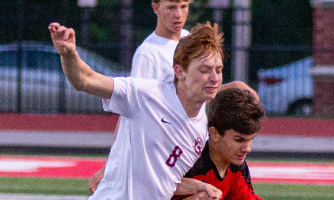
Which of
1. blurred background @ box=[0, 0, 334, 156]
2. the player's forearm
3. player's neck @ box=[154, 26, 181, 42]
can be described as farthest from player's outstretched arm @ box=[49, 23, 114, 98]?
blurred background @ box=[0, 0, 334, 156]

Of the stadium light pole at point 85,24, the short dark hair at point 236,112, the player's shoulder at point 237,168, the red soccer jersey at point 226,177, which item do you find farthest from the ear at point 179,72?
the stadium light pole at point 85,24

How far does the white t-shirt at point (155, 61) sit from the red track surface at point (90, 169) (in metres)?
3.96

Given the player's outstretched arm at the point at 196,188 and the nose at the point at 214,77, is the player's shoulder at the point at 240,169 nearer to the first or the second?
the player's outstretched arm at the point at 196,188

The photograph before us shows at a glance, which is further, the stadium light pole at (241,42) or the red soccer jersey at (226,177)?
the stadium light pole at (241,42)

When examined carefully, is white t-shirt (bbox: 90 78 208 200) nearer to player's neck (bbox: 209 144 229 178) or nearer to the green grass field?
player's neck (bbox: 209 144 229 178)

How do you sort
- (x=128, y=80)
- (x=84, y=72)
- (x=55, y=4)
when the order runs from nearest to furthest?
(x=84, y=72) < (x=128, y=80) < (x=55, y=4)

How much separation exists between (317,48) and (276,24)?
3.13 ft

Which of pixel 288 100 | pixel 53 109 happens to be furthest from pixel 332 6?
pixel 53 109

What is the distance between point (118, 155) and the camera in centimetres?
368

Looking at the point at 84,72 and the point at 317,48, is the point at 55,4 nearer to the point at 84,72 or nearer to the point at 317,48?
the point at 317,48

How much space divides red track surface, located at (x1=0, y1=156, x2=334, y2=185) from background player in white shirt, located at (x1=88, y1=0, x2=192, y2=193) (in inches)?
152

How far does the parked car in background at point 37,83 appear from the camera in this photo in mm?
13664

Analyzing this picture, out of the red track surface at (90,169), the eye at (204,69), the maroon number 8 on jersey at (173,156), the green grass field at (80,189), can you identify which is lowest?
the red track surface at (90,169)

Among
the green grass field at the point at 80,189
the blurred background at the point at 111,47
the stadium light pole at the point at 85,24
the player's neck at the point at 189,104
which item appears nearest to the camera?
the player's neck at the point at 189,104
